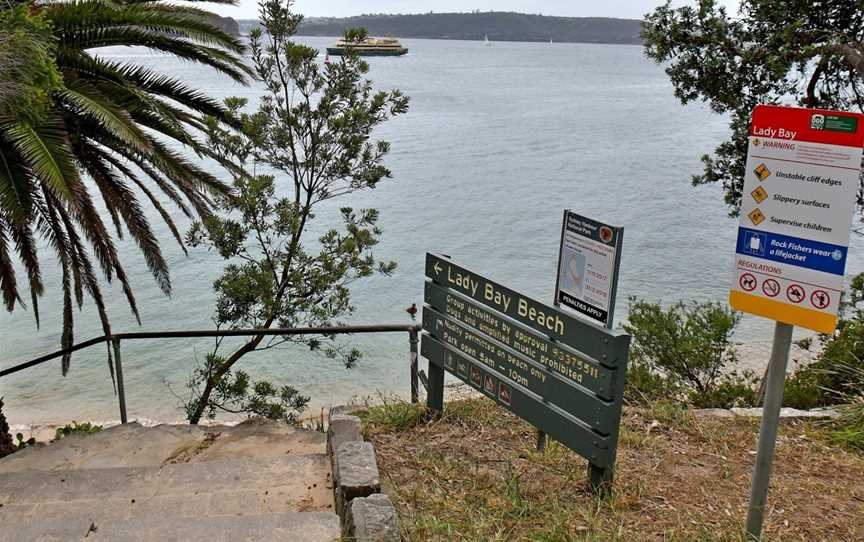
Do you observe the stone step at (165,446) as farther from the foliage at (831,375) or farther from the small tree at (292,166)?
the foliage at (831,375)

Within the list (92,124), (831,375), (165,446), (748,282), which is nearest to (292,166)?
(92,124)

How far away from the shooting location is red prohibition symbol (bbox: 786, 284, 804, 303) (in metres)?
3.69

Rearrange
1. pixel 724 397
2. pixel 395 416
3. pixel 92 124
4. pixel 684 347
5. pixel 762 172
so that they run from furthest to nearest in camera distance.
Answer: pixel 684 347, pixel 724 397, pixel 92 124, pixel 395 416, pixel 762 172

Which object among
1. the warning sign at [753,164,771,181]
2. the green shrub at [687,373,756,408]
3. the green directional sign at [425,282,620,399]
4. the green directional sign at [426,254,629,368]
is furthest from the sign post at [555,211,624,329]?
the green shrub at [687,373,756,408]

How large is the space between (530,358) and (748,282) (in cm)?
176

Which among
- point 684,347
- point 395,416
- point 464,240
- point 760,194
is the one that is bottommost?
point 464,240

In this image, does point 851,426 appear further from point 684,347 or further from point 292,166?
point 292,166

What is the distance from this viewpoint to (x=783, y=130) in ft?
12.1

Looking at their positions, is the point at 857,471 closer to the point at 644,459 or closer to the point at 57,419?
the point at 644,459

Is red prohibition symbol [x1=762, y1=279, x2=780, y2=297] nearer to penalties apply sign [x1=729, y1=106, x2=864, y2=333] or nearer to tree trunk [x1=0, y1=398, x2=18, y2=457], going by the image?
penalties apply sign [x1=729, y1=106, x2=864, y2=333]

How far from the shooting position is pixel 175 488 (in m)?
5.18

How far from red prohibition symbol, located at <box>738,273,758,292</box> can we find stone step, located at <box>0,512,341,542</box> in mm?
2207

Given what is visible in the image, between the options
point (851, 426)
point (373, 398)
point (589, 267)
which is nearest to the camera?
point (589, 267)

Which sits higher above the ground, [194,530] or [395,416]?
[194,530]
